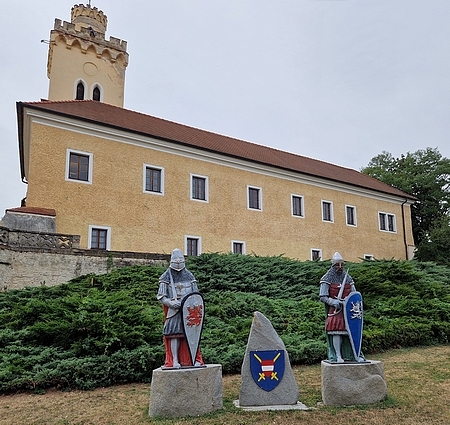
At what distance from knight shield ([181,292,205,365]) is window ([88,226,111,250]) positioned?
1431 cm

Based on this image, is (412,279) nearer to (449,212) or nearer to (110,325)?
(110,325)

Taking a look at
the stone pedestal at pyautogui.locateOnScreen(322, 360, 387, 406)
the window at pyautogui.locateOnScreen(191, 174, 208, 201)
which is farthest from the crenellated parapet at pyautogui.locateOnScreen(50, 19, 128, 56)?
the stone pedestal at pyautogui.locateOnScreen(322, 360, 387, 406)

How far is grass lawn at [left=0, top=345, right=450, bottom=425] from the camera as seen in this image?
607cm

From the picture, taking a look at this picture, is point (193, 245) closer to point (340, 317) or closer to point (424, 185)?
point (340, 317)

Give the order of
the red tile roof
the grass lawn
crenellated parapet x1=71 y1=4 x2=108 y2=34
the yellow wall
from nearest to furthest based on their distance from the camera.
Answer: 1. the grass lawn
2. the yellow wall
3. the red tile roof
4. crenellated parapet x1=71 y1=4 x2=108 y2=34

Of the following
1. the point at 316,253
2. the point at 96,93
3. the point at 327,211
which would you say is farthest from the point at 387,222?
the point at 96,93

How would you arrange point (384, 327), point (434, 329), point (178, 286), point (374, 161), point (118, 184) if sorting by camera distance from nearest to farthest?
point (178, 286) < point (384, 327) < point (434, 329) < point (118, 184) < point (374, 161)

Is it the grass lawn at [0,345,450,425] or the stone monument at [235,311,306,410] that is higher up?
the stone monument at [235,311,306,410]

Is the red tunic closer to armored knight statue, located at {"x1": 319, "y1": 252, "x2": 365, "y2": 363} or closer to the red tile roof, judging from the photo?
armored knight statue, located at {"x1": 319, "y1": 252, "x2": 365, "y2": 363}

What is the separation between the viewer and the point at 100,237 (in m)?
20.3

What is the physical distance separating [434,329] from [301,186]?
16718 mm

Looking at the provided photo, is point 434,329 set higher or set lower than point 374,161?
lower

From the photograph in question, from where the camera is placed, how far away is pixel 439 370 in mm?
9039

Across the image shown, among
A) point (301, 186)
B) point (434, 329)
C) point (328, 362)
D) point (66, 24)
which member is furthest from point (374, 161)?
point (328, 362)
